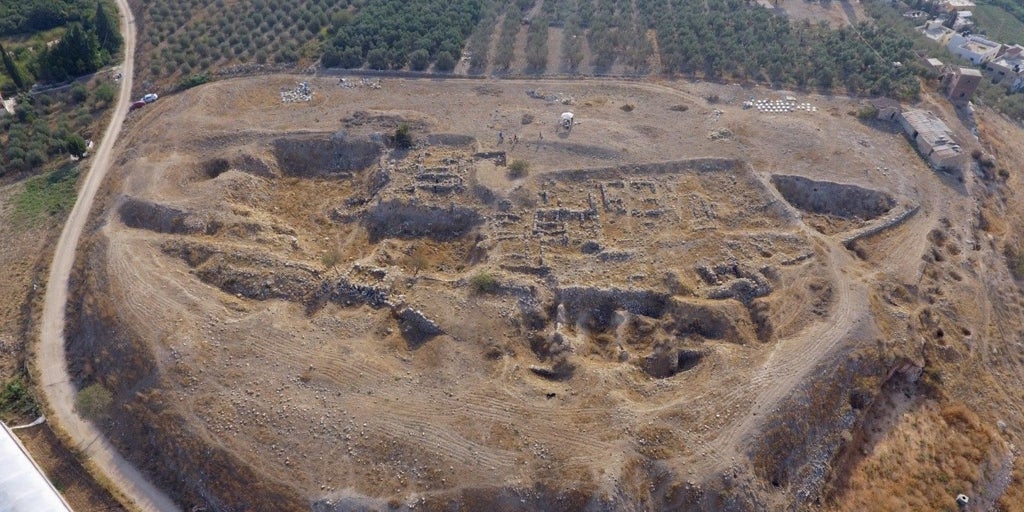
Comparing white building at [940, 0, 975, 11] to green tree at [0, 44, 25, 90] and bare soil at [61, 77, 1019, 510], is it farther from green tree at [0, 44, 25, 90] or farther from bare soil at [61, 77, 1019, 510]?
green tree at [0, 44, 25, 90]

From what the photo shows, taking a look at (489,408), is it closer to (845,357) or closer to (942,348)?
(845,357)

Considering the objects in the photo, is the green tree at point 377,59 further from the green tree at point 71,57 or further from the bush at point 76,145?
the green tree at point 71,57

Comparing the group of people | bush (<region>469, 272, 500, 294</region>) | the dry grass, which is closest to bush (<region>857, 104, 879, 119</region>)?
the dry grass

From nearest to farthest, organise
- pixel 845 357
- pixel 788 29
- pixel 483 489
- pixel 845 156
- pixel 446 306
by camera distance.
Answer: pixel 483 489
pixel 845 357
pixel 446 306
pixel 845 156
pixel 788 29

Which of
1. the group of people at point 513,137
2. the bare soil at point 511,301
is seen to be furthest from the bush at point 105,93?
the group of people at point 513,137

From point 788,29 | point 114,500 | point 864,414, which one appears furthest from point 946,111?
point 114,500

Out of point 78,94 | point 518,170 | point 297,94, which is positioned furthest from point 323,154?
point 78,94
